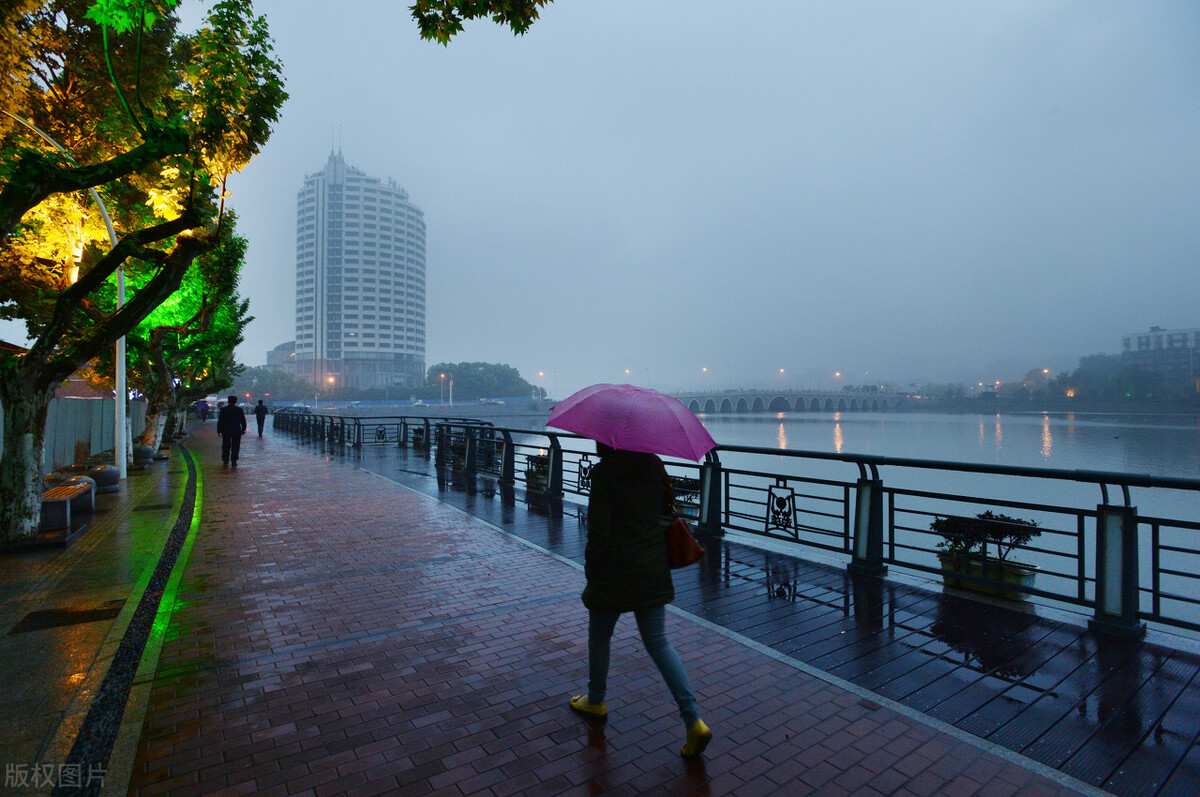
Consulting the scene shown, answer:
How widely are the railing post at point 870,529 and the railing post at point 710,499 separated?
1971 millimetres

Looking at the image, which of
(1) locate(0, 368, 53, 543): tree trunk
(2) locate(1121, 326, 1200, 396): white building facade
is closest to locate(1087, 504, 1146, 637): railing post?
(1) locate(0, 368, 53, 543): tree trunk

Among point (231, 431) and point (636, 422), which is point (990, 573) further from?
point (231, 431)

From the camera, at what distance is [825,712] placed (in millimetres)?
3689

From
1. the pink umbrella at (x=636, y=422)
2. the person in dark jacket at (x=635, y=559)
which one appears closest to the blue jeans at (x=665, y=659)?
the person in dark jacket at (x=635, y=559)

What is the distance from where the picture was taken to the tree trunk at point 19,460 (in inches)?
300

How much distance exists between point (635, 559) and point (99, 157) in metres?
15.3

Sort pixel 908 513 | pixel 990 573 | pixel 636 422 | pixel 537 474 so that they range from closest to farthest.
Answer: pixel 636 422
pixel 990 573
pixel 908 513
pixel 537 474

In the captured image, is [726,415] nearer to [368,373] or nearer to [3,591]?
[3,591]

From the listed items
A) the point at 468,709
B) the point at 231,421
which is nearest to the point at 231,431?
the point at 231,421

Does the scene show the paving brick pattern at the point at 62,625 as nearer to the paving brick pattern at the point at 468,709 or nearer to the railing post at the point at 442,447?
the paving brick pattern at the point at 468,709

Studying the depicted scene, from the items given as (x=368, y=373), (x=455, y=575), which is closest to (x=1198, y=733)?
(x=455, y=575)

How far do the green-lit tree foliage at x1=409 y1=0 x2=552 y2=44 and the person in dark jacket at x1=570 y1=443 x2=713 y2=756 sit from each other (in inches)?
227

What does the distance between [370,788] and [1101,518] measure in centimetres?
536

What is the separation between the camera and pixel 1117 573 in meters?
4.62
